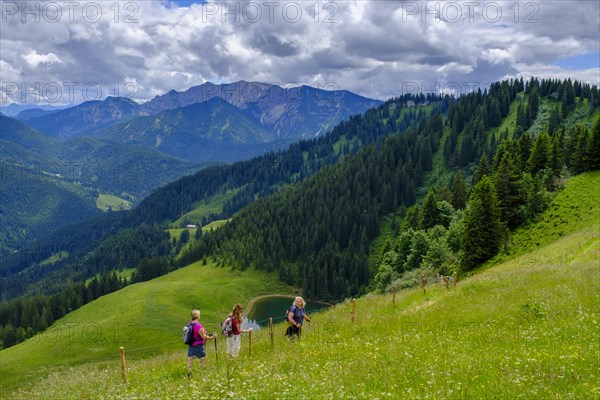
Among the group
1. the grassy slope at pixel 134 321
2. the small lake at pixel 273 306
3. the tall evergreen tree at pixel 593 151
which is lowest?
the small lake at pixel 273 306

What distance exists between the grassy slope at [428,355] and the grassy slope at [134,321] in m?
60.2

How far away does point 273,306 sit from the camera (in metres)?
154

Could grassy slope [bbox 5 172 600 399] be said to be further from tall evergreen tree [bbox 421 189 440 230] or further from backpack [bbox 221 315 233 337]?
tall evergreen tree [bbox 421 189 440 230]

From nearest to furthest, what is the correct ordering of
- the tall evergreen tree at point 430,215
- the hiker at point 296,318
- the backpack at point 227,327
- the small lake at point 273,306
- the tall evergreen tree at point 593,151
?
the backpack at point 227,327
the hiker at point 296,318
the tall evergreen tree at point 593,151
the tall evergreen tree at point 430,215
the small lake at point 273,306

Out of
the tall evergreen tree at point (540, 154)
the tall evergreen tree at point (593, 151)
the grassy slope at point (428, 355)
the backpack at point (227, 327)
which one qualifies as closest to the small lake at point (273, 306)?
the tall evergreen tree at point (540, 154)

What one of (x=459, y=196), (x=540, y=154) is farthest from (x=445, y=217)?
(x=540, y=154)

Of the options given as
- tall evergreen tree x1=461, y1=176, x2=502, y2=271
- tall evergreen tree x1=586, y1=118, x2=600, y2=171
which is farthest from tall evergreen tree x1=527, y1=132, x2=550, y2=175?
tall evergreen tree x1=461, y1=176, x2=502, y2=271

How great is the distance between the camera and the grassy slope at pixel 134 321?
313ft

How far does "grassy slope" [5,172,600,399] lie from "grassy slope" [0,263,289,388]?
60226 mm

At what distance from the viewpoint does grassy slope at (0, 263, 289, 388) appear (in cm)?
9550

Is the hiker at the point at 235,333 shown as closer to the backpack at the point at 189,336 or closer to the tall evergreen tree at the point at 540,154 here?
the backpack at the point at 189,336

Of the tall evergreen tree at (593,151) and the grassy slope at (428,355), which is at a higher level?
the tall evergreen tree at (593,151)

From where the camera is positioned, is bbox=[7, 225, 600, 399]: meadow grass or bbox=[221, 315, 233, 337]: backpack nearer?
bbox=[7, 225, 600, 399]: meadow grass

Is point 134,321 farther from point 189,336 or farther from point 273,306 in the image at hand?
point 189,336
